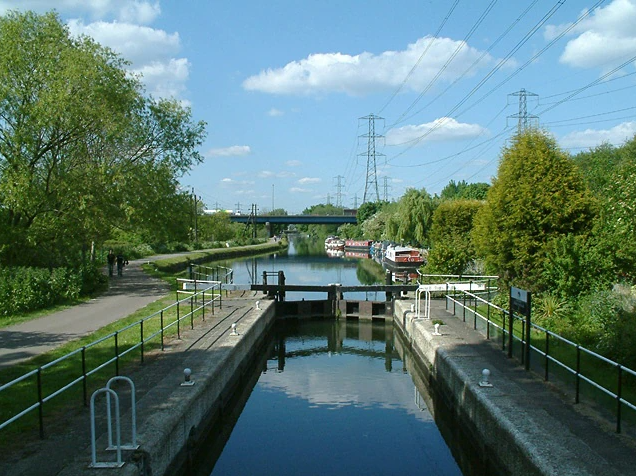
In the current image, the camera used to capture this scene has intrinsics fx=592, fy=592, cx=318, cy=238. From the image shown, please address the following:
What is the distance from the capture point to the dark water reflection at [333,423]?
11.2 meters

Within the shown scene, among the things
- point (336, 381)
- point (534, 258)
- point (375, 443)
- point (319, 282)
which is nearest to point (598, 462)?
point (375, 443)

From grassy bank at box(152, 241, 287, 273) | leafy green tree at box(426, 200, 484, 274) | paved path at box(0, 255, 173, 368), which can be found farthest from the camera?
grassy bank at box(152, 241, 287, 273)

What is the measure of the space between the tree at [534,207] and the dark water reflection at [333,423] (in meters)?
5.28

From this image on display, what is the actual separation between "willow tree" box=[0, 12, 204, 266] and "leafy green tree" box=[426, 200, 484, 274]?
1468 cm

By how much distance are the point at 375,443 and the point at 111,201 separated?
64.4 ft

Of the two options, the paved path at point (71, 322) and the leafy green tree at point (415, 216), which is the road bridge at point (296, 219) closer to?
the leafy green tree at point (415, 216)

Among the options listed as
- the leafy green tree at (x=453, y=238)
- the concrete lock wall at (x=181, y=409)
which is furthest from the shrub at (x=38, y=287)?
the leafy green tree at (x=453, y=238)

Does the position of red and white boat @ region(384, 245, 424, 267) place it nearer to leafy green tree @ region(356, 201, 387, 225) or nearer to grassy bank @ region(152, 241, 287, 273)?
grassy bank @ region(152, 241, 287, 273)

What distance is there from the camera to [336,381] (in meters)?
17.4

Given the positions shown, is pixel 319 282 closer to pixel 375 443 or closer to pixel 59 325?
pixel 59 325

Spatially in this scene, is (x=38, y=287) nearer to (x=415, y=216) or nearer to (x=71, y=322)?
(x=71, y=322)

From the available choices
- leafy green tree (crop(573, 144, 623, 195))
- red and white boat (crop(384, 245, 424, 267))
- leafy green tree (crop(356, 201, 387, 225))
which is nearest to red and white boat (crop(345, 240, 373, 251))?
leafy green tree (crop(356, 201, 387, 225))

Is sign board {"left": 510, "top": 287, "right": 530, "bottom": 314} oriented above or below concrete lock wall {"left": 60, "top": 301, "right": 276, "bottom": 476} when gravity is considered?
above

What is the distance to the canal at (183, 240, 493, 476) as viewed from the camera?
441 inches
